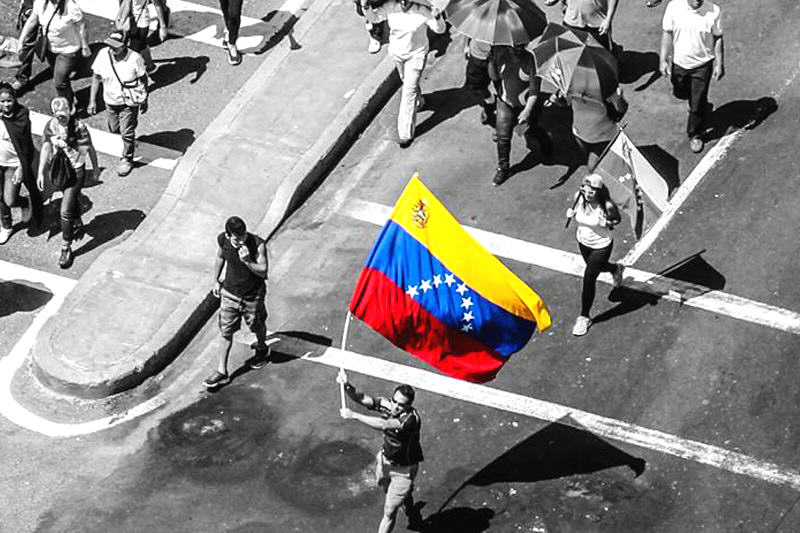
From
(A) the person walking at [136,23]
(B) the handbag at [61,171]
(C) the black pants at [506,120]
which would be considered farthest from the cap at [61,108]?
(C) the black pants at [506,120]

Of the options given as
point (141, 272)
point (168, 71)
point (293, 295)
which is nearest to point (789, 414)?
point (293, 295)

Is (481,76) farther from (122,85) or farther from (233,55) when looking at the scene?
(122,85)

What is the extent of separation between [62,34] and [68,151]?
287cm

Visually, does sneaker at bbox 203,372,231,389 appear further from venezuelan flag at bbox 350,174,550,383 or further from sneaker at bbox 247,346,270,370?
venezuelan flag at bbox 350,174,550,383

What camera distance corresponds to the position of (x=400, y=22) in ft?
69.7

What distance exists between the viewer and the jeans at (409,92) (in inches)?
842

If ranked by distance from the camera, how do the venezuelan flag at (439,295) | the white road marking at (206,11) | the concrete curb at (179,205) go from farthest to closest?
1. the white road marking at (206,11)
2. the concrete curb at (179,205)
3. the venezuelan flag at (439,295)

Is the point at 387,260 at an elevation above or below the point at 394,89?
above

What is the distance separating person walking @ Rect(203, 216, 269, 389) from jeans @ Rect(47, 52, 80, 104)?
518cm

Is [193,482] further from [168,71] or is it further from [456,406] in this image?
[168,71]

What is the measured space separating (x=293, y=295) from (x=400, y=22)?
377 centimetres

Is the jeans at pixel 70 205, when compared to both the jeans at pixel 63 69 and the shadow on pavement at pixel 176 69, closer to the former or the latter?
the jeans at pixel 63 69

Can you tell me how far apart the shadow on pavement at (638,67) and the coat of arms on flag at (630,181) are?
12.7ft

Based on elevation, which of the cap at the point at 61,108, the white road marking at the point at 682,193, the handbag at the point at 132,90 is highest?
the cap at the point at 61,108
